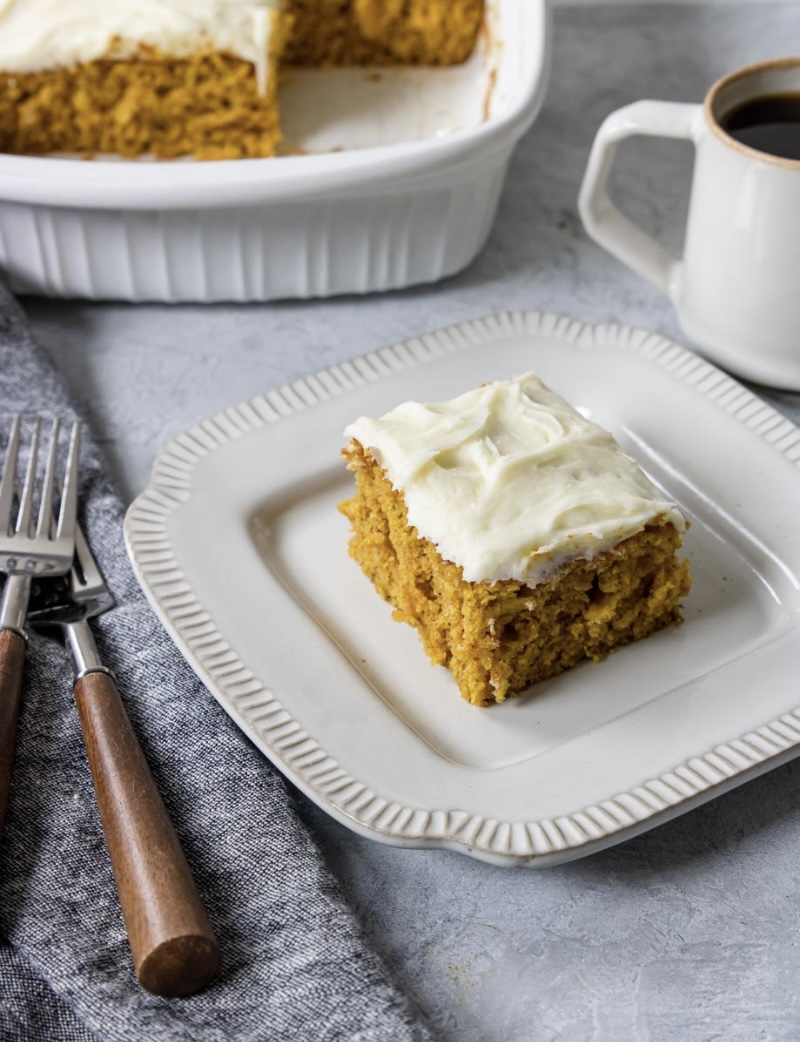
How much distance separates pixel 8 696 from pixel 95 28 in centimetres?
130

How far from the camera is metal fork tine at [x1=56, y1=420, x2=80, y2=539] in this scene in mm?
1599

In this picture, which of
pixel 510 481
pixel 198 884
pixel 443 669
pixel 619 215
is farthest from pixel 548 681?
pixel 619 215

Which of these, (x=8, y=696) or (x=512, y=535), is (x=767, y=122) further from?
(x=8, y=696)

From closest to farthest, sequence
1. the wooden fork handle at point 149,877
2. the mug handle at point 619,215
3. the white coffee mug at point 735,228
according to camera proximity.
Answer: the wooden fork handle at point 149,877, the white coffee mug at point 735,228, the mug handle at point 619,215

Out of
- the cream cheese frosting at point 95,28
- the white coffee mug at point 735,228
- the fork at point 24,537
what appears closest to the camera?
the fork at point 24,537

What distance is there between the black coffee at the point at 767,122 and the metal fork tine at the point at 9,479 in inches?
42.5

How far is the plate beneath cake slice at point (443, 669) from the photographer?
127cm

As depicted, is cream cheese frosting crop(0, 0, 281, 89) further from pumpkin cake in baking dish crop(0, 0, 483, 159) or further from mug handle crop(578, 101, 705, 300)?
mug handle crop(578, 101, 705, 300)

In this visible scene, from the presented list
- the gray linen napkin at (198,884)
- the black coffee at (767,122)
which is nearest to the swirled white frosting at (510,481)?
the gray linen napkin at (198,884)

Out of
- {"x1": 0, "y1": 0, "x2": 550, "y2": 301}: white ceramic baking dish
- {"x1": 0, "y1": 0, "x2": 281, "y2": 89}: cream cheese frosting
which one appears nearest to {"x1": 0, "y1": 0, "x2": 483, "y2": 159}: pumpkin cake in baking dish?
{"x1": 0, "y1": 0, "x2": 281, "y2": 89}: cream cheese frosting

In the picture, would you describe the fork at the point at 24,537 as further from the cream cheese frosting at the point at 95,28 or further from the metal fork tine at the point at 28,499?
the cream cheese frosting at the point at 95,28

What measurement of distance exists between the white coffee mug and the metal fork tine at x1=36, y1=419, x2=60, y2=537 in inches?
35.1

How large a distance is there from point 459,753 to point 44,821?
0.44 meters

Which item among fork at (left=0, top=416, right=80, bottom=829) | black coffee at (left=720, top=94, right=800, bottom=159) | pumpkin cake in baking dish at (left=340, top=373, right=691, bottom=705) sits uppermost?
black coffee at (left=720, top=94, right=800, bottom=159)
